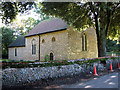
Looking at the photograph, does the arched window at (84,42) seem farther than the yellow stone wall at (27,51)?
No

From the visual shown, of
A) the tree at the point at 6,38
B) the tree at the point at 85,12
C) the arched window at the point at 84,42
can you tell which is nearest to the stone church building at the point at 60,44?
the arched window at the point at 84,42

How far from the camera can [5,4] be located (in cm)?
1013

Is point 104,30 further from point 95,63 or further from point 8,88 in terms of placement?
point 8,88

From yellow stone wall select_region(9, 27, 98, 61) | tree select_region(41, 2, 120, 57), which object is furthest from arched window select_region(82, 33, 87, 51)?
tree select_region(41, 2, 120, 57)

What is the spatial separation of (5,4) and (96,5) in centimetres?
952

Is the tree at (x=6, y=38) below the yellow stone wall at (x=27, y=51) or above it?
above

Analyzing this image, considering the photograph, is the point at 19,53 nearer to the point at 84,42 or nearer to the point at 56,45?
the point at 56,45

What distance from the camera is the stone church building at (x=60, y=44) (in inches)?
742

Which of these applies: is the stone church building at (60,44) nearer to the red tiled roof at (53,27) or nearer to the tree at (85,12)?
the red tiled roof at (53,27)

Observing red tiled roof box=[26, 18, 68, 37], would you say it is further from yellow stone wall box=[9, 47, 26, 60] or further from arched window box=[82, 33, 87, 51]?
yellow stone wall box=[9, 47, 26, 60]

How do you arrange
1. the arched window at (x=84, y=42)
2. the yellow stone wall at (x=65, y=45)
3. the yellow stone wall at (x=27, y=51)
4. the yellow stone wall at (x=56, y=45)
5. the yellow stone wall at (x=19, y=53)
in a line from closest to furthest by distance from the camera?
1. the yellow stone wall at (x=65, y=45)
2. the yellow stone wall at (x=56, y=45)
3. the arched window at (x=84, y=42)
4. the yellow stone wall at (x=27, y=51)
5. the yellow stone wall at (x=19, y=53)

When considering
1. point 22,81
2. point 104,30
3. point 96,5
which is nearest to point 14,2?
point 22,81

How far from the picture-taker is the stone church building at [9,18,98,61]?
18859mm

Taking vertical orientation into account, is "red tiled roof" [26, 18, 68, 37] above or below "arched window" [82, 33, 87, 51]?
above
